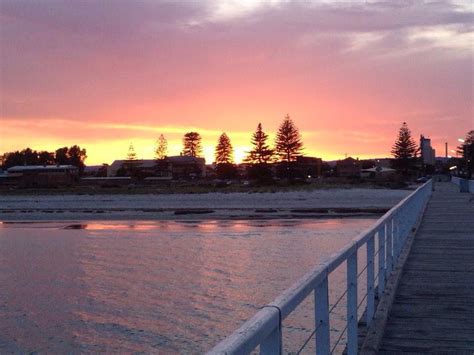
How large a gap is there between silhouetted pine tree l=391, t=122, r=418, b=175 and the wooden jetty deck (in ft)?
278

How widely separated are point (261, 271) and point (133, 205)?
32468 mm

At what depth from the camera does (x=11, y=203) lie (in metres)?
54.8

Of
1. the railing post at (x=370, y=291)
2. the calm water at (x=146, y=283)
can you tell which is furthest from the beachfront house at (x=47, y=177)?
the railing post at (x=370, y=291)

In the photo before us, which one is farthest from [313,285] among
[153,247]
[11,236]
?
[11,236]

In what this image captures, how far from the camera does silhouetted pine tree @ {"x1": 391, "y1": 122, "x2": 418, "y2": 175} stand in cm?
9544

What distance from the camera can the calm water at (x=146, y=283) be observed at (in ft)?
33.0

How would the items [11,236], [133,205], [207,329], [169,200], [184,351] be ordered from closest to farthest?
1. [184,351]
2. [207,329]
3. [11,236]
4. [133,205]
5. [169,200]

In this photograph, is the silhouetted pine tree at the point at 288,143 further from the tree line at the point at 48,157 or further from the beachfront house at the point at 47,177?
the tree line at the point at 48,157

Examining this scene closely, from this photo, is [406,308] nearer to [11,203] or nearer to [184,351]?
[184,351]

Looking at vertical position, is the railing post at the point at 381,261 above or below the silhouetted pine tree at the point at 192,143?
below

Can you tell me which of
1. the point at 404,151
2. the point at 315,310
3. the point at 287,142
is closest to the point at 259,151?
the point at 287,142

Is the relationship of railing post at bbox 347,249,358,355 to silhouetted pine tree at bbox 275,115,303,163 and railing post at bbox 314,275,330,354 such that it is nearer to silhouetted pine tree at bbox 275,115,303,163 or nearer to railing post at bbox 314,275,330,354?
railing post at bbox 314,275,330,354

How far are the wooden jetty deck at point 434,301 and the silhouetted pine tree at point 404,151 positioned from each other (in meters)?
84.9

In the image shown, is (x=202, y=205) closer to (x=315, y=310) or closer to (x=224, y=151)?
(x=315, y=310)
